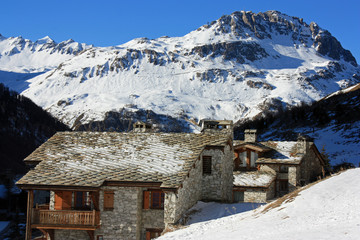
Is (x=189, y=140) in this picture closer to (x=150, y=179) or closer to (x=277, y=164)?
(x=150, y=179)

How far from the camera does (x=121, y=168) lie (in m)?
24.3

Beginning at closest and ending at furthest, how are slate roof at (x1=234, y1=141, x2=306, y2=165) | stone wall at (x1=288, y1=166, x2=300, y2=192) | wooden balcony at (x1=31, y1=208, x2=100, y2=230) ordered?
wooden balcony at (x1=31, y1=208, x2=100, y2=230) < stone wall at (x1=288, y1=166, x2=300, y2=192) < slate roof at (x1=234, y1=141, x2=306, y2=165)

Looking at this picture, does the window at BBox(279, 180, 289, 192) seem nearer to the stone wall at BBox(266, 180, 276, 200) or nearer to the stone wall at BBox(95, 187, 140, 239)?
the stone wall at BBox(266, 180, 276, 200)

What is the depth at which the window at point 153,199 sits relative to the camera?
2417 centimetres

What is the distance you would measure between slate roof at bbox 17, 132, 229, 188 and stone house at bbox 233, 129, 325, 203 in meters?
14.9

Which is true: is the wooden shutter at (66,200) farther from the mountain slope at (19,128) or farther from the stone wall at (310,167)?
the mountain slope at (19,128)

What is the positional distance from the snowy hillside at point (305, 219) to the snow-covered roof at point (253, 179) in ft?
67.0

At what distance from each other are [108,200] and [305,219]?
11399 millimetres

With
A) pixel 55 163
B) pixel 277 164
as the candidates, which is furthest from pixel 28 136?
pixel 55 163

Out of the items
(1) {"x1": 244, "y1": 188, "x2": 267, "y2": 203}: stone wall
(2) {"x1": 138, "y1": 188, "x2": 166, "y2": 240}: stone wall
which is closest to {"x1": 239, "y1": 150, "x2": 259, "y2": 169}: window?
(1) {"x1": 244, "y1": 188, "x2": 267, "y2": 203}: stone wall

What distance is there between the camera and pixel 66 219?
23594mm

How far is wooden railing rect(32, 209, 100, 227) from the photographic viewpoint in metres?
23.3

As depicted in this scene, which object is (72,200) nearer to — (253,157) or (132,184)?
(132,184)

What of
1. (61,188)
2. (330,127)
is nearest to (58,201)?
(61,188)
